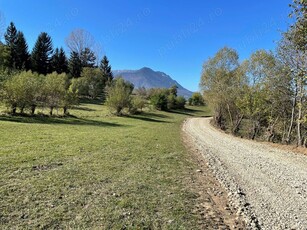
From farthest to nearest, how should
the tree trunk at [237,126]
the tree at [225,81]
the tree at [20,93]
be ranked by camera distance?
the tree trunk at [237,126], the tree at [225,81], the tree at [20,93]

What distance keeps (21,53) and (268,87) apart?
6365cm

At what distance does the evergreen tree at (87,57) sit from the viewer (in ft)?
254

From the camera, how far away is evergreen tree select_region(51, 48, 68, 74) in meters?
66.9

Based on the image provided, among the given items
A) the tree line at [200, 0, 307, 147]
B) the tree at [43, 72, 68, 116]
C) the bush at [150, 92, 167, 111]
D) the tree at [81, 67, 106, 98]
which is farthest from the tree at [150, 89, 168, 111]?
the tree at [43, 72, 68, 116]

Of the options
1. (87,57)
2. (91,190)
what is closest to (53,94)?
(91,190)

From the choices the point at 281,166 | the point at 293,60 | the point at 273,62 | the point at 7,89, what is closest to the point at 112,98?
the point at 7,89

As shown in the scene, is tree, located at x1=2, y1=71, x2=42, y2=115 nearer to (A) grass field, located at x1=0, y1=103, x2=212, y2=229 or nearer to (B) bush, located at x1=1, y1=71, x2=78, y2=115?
(B) bush, located at x1=1, y1=71, x2=78, y2=115

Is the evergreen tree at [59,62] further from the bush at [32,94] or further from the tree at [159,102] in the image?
the bush at [32,94]

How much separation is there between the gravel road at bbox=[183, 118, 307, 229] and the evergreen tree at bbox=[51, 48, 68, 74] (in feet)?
219

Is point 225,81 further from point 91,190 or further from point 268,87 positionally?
point 91,190

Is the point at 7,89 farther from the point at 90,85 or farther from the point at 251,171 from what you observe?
the point at 90,85

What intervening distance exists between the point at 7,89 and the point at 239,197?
2436cm

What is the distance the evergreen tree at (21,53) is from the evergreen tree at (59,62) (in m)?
7.29

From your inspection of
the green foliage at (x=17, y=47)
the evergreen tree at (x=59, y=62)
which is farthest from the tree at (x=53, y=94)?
the evergreen tree at (x=59, y=62)
